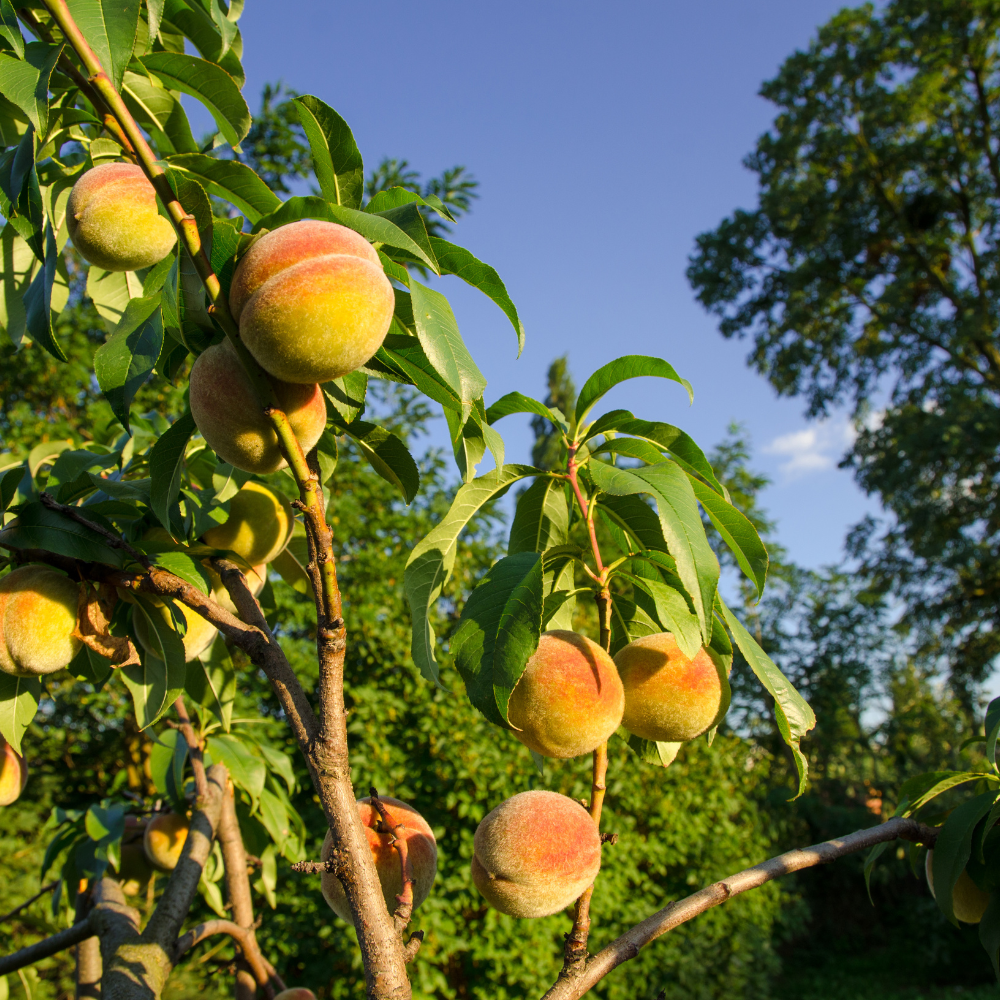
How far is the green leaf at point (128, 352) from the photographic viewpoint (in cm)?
81

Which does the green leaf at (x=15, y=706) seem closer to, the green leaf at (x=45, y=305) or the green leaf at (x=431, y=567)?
the green leaf at (x=45, y=305)

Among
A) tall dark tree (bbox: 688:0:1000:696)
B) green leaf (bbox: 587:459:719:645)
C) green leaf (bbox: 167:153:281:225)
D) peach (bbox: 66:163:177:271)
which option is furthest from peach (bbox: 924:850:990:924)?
tall dark tree (bbox: 688:0:1000:696)

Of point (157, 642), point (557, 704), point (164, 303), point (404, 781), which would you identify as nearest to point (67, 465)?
point (157, 642)

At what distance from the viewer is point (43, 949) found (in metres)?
1.36

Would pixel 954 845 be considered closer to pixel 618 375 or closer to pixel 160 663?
pixel 618 375

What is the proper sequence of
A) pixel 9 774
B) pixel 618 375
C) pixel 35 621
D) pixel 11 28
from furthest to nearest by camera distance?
pixel 9 774
pixel 618 375
pixel 35 621
pixel 11 28

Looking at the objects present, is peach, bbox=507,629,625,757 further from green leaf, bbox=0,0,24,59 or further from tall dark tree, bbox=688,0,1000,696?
tall dark tree, bbox=688,0,1000,696

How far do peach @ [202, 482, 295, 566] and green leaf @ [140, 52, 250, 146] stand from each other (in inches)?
19.9

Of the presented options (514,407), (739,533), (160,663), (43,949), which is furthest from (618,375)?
(43,949)

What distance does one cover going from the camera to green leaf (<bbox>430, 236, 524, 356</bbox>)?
0.79 meters

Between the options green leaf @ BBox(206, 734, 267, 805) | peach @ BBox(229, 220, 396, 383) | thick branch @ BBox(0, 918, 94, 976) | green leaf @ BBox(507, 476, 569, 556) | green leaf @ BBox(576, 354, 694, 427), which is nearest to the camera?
peach @ BBox(229, 220, 396, 383)

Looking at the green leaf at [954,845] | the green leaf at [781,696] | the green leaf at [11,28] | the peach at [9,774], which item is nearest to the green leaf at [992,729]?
the green leaf at [954,845]

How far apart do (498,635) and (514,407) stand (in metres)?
0.37

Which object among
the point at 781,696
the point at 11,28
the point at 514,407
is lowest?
the point at 781,696
